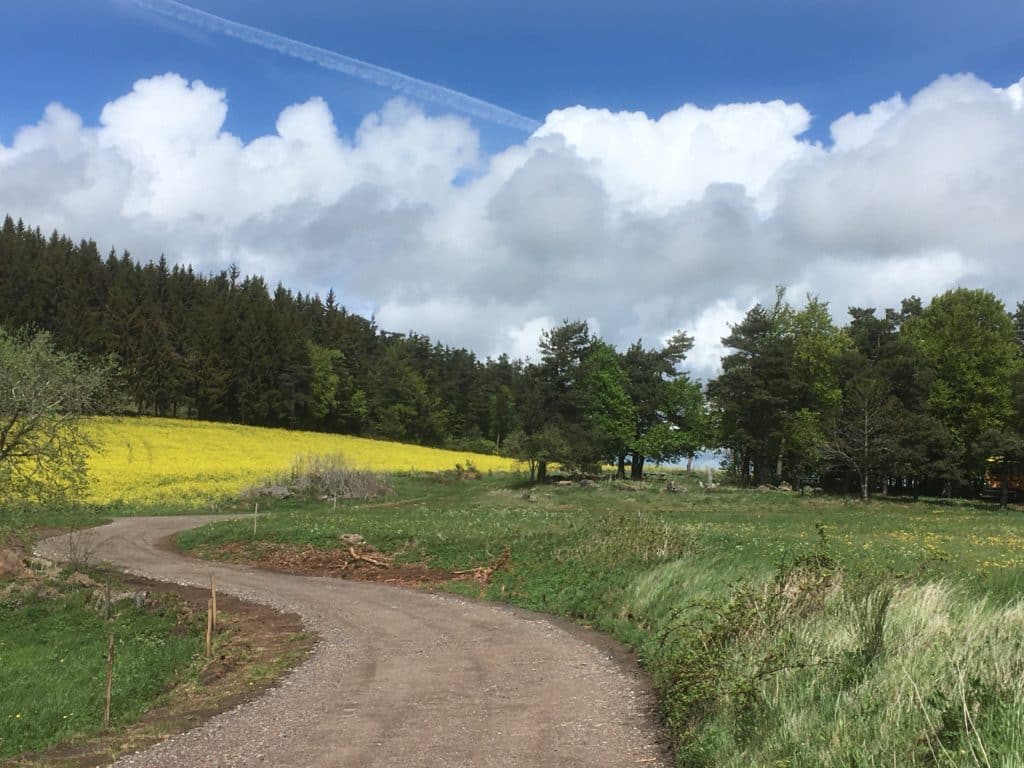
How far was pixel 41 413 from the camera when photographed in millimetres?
24078

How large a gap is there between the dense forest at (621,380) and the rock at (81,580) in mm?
10205

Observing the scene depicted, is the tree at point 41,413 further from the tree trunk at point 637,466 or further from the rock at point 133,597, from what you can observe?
the tree trunk at point 637,466

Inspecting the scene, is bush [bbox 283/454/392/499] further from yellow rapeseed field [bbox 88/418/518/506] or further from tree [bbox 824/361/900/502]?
tree [bbox 824/361/900/502]

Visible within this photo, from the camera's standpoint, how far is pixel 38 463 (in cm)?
2500

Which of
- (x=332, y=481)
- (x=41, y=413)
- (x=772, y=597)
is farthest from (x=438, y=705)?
(x=332, y=481)

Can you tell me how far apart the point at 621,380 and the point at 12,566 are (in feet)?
185

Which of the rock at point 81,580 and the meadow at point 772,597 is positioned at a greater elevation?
the meadow at point 772,597

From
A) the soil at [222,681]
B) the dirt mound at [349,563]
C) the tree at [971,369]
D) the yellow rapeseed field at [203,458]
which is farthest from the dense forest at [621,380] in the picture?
the soil at [222,681]

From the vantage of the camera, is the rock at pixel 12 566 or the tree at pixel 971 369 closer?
the rock at pixel 12 566

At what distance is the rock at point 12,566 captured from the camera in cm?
2199

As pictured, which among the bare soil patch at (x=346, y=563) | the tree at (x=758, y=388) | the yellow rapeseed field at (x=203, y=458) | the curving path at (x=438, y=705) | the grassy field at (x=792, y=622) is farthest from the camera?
the tree at (x=758, y=388)

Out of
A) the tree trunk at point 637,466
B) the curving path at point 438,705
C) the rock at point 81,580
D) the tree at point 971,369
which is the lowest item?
the rock at point 81,580

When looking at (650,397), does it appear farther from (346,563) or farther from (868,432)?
(346,563)

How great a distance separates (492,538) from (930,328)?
52759 mm
